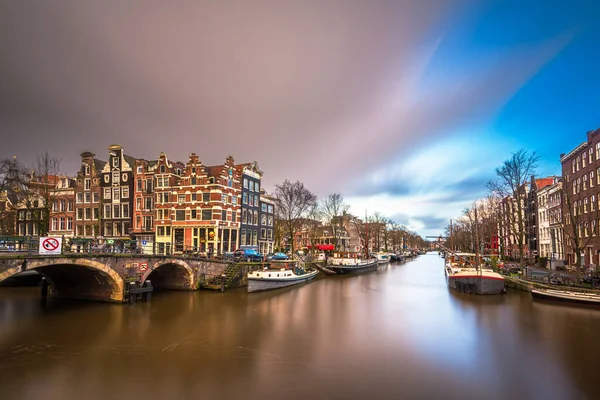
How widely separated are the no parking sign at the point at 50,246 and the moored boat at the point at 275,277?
1750cm

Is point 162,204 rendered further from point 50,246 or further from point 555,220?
point 555,220

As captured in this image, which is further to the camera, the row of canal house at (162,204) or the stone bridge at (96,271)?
the row of canal house at (162,204)

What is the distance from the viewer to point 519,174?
38.7 meters

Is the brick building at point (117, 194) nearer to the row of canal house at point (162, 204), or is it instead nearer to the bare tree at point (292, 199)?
the row of canal house at point (162, 204)

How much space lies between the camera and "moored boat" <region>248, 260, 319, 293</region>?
3603cm

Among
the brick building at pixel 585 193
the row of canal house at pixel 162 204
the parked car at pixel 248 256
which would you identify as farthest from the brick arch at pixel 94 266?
the brick building at pixel 585 193

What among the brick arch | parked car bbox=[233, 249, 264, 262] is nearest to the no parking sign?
the brick arch

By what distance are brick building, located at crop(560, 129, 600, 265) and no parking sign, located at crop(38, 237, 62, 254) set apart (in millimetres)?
47268

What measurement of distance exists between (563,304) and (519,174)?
52.2ft

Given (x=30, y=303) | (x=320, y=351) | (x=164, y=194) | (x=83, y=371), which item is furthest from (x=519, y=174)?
(x=30, y=303)

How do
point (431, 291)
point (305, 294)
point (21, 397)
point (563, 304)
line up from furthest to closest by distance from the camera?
point (431, 291) < point (305, 294) < point (563, 304) < point (21, 397)

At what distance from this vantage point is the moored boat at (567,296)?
2643cm

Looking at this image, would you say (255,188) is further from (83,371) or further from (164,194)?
(83,371)

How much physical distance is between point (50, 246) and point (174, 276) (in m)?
16.3
